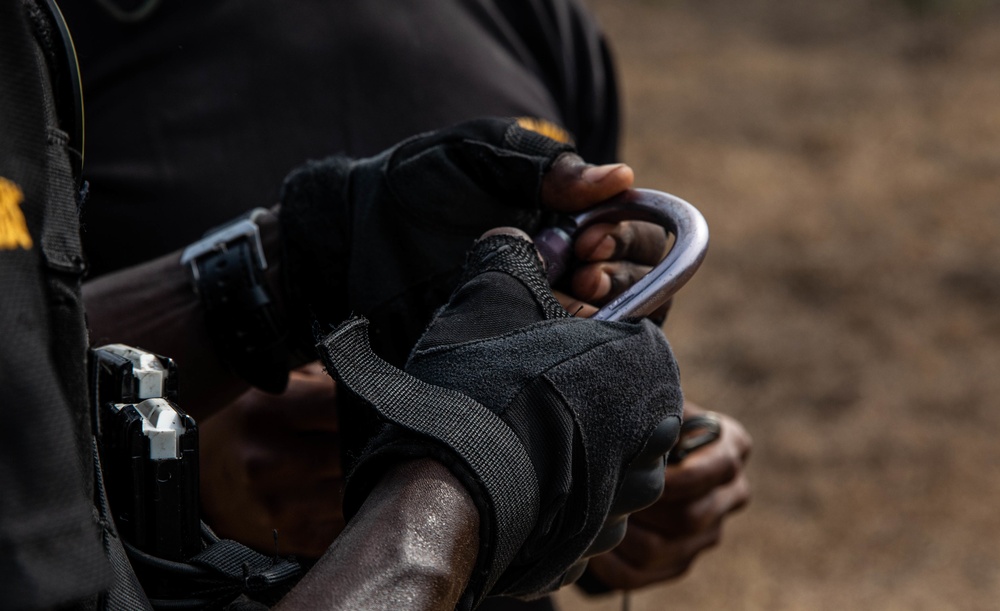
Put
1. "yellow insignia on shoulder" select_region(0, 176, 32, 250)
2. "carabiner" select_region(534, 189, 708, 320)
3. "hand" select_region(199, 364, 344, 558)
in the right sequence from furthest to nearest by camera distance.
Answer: "hand" select_region(199, 364, 344, 558) → "carabiner" select_region(534, 189, 708, 320) → "yellow insignia on shoulder" select_region(0, 176, 32, 250)

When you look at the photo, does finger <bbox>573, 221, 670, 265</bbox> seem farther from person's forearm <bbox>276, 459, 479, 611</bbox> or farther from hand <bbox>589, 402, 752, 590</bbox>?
hand <bbox>589, 402, 752, 590</bbox>

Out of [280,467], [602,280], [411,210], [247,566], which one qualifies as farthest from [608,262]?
[280,467]

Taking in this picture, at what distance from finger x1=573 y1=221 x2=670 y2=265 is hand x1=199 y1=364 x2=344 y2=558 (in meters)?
0.45

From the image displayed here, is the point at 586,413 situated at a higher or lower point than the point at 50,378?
lower

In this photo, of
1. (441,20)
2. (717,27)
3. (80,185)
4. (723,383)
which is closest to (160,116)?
(441,20)

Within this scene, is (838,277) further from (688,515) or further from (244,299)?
(244,299)

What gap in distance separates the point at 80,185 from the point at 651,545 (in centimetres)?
113

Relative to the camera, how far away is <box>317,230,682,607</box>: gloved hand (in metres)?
0.74

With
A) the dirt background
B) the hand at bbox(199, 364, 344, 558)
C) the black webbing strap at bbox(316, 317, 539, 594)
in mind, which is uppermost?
the black webbing strap at bbox(316, 317, 539, 594)

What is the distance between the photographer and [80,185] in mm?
791

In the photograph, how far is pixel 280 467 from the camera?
4.38 feet

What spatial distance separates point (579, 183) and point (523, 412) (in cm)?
28

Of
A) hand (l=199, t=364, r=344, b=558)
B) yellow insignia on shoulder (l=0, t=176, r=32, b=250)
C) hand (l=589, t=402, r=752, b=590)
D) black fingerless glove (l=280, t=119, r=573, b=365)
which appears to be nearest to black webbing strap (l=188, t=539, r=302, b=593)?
yellow insignia on shoulder (l=0, t=176, r=32, b=250)

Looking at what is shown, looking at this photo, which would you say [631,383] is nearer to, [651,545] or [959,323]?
[651,545]
